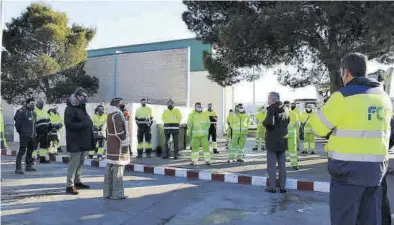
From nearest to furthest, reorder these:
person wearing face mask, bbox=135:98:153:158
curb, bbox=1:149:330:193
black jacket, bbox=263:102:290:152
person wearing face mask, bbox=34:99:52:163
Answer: black jacket, bbox=263:102:290:152 → curb, bbox=1:149:330:193 → person wearing face mask, bbox=34:99:52:163 → person wearing face mask, bbox=135:98:153:158

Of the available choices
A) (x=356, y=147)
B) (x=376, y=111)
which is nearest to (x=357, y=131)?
(x=356, y=147)

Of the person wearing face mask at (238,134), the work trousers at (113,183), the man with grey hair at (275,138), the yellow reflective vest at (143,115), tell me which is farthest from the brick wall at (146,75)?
the work trousers at (113,183)

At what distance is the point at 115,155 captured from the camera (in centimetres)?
739

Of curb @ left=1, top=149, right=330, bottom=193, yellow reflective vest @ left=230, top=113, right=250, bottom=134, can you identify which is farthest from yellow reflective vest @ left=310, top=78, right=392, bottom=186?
yellow reflective vest @ left=230, top=113, right=250, bottom=134

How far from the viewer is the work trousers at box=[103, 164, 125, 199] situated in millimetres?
7328

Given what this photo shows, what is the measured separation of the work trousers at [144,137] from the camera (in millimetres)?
14375

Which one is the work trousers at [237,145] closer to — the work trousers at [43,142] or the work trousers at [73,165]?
the work trousers at [43,142]

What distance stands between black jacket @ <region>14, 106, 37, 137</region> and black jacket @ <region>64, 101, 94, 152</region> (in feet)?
9.29

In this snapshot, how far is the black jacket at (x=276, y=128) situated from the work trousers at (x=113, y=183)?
9.53ft

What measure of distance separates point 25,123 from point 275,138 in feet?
19.8

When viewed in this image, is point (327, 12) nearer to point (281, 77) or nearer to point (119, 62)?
point (281, 77)

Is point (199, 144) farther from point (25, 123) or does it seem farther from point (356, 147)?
→ point (356, 147)

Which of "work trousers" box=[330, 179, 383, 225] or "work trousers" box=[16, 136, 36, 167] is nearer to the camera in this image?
"work trousers" box=[330, 179, 383, 225]

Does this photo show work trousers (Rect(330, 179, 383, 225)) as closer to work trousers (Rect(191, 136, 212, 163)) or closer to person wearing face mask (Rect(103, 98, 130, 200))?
person wearing face mask (Rect(103, 98, 130, 200))
